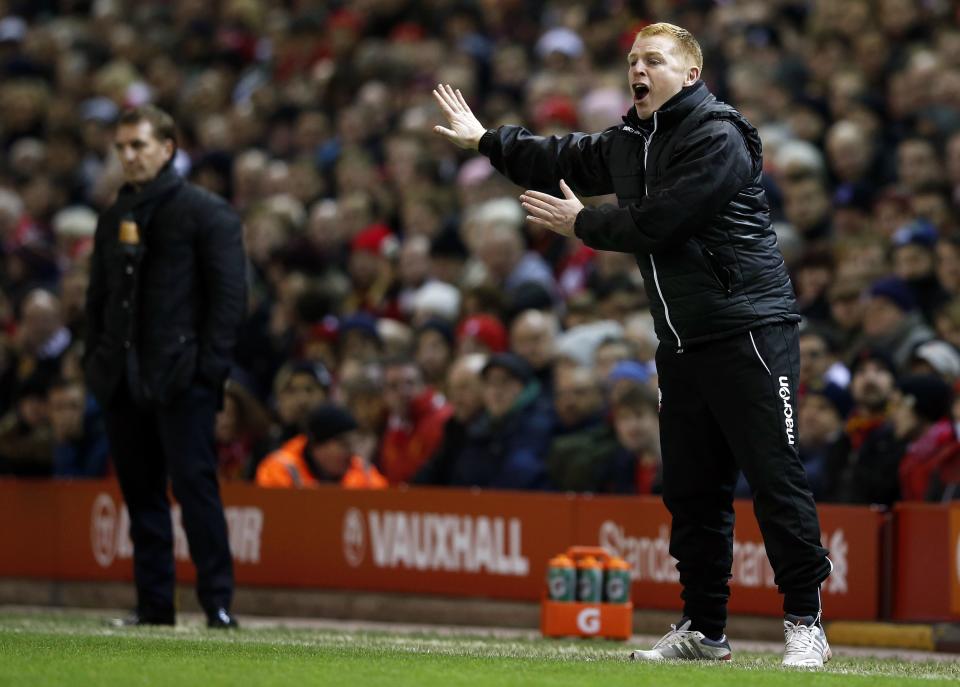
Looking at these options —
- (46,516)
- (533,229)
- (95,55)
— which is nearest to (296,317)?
(533,229)

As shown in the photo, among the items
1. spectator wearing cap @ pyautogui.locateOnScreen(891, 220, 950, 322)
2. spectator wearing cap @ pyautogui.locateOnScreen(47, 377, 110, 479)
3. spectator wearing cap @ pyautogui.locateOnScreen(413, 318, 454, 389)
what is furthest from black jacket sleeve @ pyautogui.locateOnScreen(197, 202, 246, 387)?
spectator wearing cap @ pyautogui.locateOnScreen(891, 220, 950, 322)

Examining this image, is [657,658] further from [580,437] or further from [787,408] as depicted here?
[580,437]

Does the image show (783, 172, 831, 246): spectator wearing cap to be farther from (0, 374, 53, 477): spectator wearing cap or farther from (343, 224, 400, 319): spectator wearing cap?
(0, 374, 53, 477): spectator wearing cap

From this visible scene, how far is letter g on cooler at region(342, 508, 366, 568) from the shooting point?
1229 centimetres

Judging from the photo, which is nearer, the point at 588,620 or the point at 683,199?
the point at 683,199

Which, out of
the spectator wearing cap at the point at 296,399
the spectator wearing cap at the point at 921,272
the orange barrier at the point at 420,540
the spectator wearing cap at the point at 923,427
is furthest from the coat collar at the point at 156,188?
the spectator wearing cap at the point at 921,272

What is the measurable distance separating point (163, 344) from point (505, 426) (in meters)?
3.75

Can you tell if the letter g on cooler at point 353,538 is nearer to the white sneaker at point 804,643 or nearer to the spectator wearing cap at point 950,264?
the spectator wearing cap at point 950,264

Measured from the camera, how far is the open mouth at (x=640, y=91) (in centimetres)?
770

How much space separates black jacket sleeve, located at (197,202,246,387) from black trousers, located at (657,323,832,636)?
2.65m

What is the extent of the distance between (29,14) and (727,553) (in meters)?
20.2

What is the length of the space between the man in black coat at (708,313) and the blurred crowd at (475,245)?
2.98 metres

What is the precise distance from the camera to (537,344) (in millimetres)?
13602

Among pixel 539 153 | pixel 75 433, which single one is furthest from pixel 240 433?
pixel 539 153
